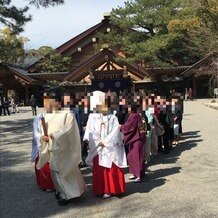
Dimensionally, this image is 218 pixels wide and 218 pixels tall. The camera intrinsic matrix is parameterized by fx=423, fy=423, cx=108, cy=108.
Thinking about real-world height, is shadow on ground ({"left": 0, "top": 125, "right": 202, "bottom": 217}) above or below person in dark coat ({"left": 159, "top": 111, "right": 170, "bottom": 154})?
below

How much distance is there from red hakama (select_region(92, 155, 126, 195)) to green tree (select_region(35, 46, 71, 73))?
3673 centimetres

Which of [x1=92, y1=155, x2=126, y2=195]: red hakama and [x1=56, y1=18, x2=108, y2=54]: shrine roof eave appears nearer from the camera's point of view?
[x1=92, y1=155, x2=126, y2=195]: red hakama

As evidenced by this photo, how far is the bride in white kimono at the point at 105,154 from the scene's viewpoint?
6.52m

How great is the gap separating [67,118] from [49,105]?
0.36 metres

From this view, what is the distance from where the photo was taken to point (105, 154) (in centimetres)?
654

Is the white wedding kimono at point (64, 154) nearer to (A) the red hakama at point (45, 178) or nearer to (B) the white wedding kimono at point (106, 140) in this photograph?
(B) the white wedding kimono at point (106, 140)

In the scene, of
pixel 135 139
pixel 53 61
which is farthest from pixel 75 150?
pixel 53 61

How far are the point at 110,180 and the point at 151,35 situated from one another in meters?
35.0

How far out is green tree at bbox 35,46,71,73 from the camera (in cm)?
4259

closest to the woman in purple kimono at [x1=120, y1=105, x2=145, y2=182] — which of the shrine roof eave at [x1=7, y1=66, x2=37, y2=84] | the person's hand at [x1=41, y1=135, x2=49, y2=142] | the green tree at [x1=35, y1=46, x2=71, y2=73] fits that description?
the person's hand at [x1=41, y1=135, x2=49, y2=142]

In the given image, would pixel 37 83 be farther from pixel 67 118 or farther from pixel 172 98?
pixel 67 118

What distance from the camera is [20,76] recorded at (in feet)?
138

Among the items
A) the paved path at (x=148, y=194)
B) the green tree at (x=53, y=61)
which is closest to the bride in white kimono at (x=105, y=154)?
the paved path at (x=148, y=194)

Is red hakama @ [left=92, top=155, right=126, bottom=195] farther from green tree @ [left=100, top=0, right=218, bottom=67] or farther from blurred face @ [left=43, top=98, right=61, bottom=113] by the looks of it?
green tree @ [left=100, top=0, right=218, bottom=67]
